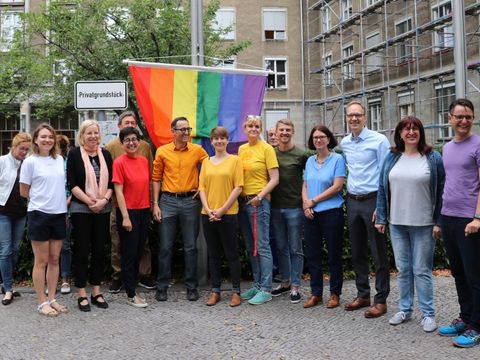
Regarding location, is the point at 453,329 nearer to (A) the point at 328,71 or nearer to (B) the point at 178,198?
(B) the point at 178,198

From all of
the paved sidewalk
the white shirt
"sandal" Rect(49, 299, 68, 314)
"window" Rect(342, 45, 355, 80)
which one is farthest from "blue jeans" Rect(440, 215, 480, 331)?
"window" Rect(342, 45, 355, 80)

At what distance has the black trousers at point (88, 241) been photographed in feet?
18.3

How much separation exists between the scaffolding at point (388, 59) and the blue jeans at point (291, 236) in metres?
15.6

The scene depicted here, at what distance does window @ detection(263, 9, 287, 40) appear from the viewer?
37000 millimetres

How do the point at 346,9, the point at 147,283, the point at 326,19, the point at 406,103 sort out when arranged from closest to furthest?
the point at 147,283
the point at 406,103
the point at 346,9
the point at 326,19

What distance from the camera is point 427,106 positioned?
80.1ft

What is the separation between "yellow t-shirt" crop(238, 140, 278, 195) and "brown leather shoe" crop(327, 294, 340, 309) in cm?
142

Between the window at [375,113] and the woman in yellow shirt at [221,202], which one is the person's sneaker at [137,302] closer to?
the woman in yellow shirt at [221,202]

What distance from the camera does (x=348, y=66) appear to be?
1241 inches

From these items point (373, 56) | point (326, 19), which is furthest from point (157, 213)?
point (326, 19)

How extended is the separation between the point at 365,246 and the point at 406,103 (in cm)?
2208

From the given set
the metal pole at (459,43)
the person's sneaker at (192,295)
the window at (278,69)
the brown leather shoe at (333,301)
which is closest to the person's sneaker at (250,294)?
the person's sneaker at (192,295)

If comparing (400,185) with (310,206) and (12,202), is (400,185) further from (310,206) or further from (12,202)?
(12,202)

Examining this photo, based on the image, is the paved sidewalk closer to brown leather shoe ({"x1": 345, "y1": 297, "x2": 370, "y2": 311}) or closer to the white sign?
brown leather shoe ({"x1": 345, "y1": 297, "x2": 370, "y2": 311})
